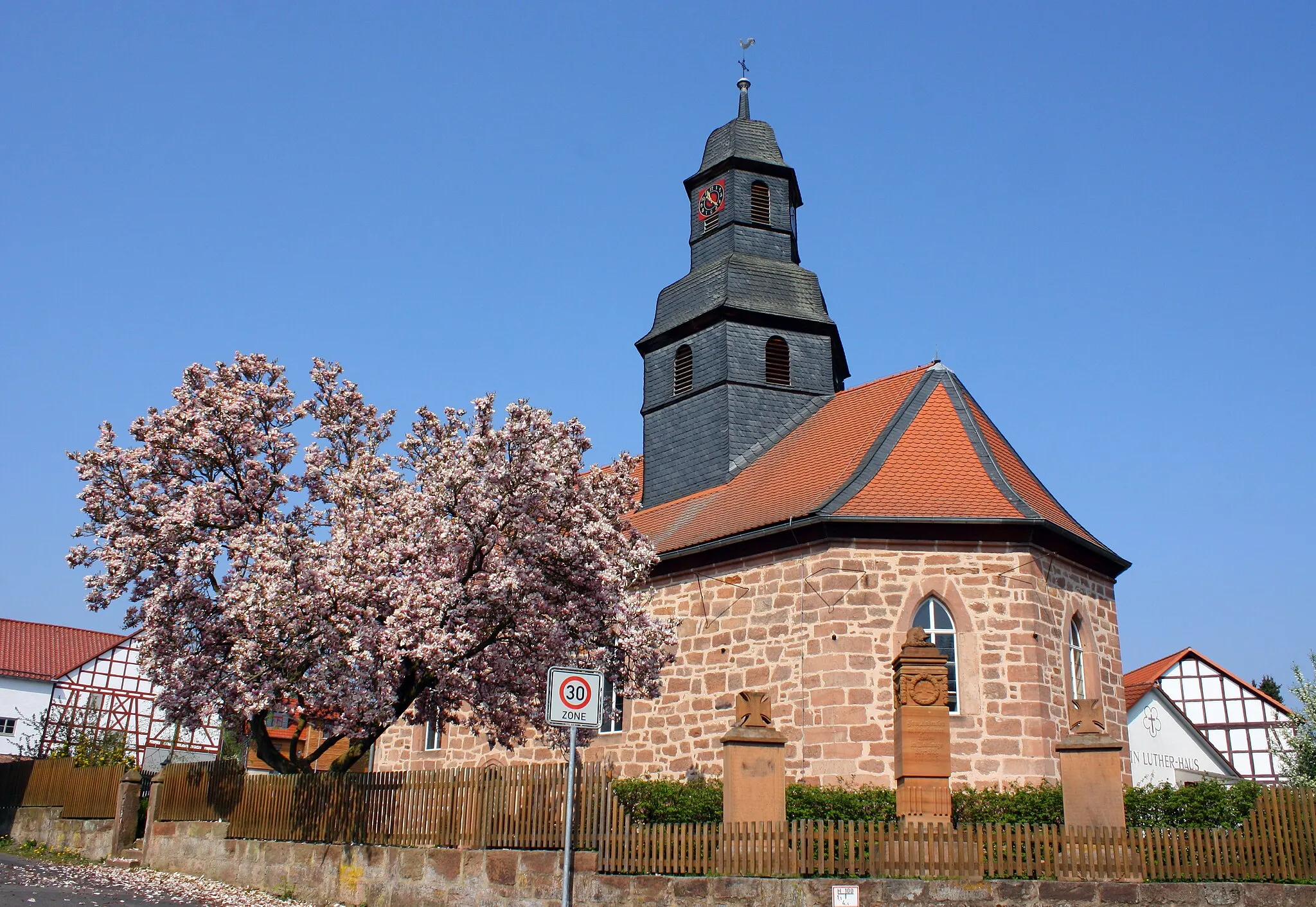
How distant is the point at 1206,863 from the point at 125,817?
14888 millimetres

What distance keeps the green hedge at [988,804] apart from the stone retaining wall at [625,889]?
1.44 metres

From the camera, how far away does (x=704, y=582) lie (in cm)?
1881

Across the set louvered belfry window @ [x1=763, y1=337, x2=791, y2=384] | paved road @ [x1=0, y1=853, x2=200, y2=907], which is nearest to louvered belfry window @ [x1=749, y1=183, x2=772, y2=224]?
louvered belfry window @ [x1=763, y1=337, x2=791, y2=384]

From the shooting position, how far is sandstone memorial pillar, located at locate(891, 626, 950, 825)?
40.5ft

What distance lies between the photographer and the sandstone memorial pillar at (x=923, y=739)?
1234cm

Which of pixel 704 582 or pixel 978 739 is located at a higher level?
pixel 704 582

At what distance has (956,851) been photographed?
10906mm

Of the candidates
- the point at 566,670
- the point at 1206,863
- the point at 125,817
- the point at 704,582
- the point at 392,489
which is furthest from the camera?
the point at 704,582

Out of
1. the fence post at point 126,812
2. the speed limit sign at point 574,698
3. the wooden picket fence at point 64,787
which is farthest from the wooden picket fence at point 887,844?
the wooden picket fence at point 64,787

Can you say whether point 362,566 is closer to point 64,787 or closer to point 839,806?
point 839,806

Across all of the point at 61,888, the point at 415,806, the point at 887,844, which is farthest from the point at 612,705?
the point at 887,844

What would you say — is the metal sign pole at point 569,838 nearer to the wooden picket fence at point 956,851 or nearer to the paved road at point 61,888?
the wooden picket fence at point 956,851

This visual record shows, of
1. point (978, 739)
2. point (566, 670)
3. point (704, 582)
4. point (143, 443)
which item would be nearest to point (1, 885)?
point (143, 443)

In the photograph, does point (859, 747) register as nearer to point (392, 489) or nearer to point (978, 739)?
point (978, 739)
